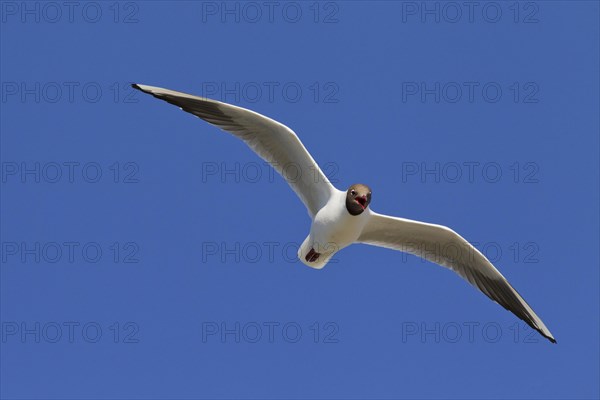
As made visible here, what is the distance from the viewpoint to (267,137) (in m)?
11.2

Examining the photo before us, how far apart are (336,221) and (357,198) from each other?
0.39m

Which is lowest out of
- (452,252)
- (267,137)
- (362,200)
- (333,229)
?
(452,252)

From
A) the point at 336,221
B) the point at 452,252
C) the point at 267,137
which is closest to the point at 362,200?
the point at 336,221

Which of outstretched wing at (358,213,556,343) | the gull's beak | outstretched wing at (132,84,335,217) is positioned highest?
outstretched wing at (132,84,335,217)

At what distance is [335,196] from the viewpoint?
11211 mm

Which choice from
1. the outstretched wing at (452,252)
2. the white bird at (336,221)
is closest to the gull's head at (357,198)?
the white bird at (336,221)

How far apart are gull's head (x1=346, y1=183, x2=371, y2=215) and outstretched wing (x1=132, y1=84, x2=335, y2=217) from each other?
495 millimetres

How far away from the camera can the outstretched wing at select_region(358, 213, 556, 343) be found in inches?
454

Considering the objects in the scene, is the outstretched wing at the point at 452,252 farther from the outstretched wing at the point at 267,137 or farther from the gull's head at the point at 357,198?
the outstretched wing at the point at 267,137

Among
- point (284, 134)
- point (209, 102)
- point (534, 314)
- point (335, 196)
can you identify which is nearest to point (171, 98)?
point (209, 102)

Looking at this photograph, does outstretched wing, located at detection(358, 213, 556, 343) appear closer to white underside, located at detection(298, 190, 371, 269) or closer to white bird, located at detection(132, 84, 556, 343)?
white bird, located at detection(132, 84, 556, 343)

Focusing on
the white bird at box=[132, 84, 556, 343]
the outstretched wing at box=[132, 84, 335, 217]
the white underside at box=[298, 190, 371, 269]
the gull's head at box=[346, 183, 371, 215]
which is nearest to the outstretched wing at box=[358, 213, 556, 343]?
the white bird at box=[132, 84, 556, 343]

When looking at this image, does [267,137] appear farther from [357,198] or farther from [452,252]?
[452,252]

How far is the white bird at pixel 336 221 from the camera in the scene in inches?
434
